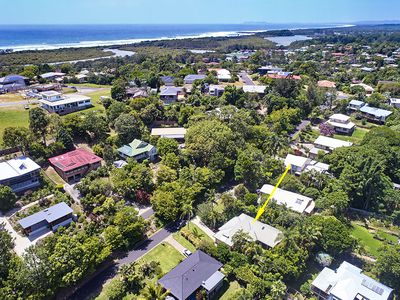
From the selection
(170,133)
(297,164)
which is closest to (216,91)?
(170,133)

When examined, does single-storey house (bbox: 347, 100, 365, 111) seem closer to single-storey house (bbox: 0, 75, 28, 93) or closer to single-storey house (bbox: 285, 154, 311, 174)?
single-storey house (bbox: 285, 154, 311, 174)

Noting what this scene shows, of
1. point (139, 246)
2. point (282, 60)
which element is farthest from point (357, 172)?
point (282, 60)

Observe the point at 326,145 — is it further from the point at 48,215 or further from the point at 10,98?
the point at 10,98

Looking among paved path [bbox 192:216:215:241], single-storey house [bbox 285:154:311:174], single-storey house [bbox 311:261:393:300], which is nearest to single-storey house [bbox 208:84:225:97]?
single-storey house [bbox 285:154:311:174]

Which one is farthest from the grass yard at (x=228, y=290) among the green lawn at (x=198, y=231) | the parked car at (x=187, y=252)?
the green lawn at (x=198, y=231)

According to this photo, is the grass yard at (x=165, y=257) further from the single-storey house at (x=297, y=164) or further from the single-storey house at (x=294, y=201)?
the single-storey house at (x=297, y=164)
